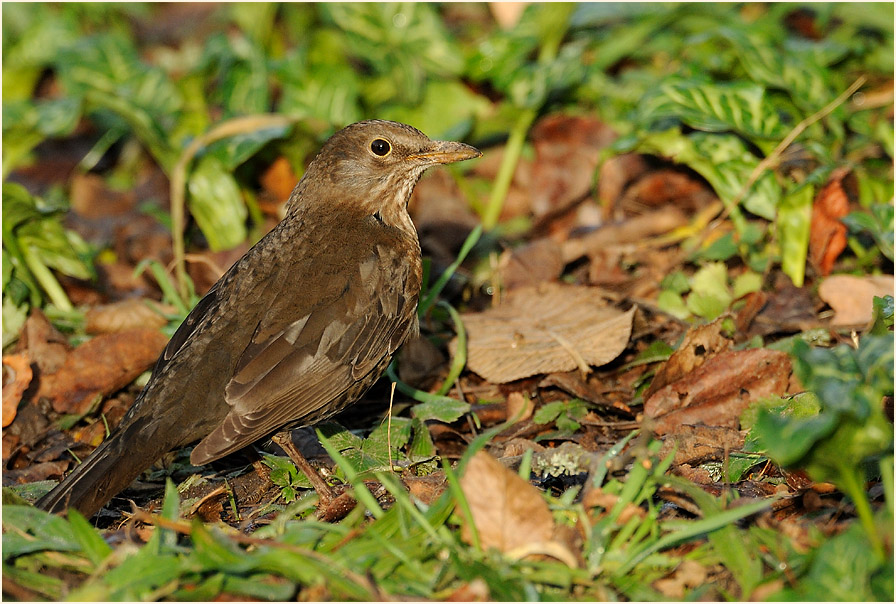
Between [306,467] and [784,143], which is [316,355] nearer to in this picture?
[306,467]

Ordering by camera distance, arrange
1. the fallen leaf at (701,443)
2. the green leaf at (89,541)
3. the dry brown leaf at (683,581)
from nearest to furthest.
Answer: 1. the dry brown leaf at (683,581)
2. the green leaf at (89,541)
3. the fallen leaf at (701,443)

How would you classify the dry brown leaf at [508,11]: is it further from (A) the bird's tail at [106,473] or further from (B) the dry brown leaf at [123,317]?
(A) the bird's tail at [106,473]

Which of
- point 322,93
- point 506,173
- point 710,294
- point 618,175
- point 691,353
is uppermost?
point 322,93

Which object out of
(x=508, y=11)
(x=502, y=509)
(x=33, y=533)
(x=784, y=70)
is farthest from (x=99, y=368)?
(x=508, y=11)

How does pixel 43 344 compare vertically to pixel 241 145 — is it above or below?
below

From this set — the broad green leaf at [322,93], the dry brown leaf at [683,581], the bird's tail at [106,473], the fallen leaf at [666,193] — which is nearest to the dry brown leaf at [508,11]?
the broad green leaf at [322,93]

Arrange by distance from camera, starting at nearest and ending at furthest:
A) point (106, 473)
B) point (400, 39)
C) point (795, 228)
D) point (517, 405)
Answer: point (106, 473) → point (517, 405) → point (795, 228) → point (400, 39)

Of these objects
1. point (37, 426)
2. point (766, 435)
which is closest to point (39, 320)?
point (37, 426)

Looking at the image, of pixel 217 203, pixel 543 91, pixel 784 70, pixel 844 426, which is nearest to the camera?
pixel 844 426
